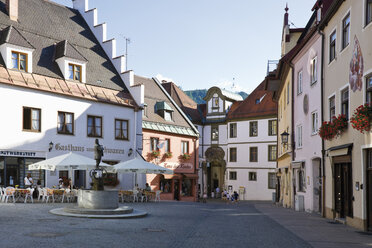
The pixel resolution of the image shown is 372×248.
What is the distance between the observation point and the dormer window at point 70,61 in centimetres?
3145

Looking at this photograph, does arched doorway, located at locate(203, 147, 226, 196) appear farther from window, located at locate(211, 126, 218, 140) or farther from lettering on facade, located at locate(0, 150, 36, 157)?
lettering on facade, located at locate(0, 150, 36, 157)

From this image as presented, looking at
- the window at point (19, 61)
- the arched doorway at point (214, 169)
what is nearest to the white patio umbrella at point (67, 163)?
the window at point (19, 61)

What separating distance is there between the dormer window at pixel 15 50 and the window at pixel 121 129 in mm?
7927

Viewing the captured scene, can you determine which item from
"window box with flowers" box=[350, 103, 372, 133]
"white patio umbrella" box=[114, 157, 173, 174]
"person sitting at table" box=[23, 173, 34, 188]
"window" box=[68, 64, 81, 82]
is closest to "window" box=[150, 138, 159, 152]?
"window" box=[68, 64, 81, 82]

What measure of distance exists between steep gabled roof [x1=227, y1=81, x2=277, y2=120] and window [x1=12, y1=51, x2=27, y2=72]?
30.7 m

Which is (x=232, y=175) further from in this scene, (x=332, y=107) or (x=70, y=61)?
(x=332, y=107)

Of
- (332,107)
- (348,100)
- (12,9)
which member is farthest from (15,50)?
(348,100)

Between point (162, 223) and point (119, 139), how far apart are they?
18.5 m

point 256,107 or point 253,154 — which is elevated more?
point 256,107

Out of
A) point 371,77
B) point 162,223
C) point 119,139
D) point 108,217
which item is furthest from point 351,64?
point 119,139

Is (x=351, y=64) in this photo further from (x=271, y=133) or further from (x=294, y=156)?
(x=271, y=133)

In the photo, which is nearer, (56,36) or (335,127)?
(335,127)

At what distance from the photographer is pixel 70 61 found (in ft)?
104

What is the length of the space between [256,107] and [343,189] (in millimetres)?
36374
